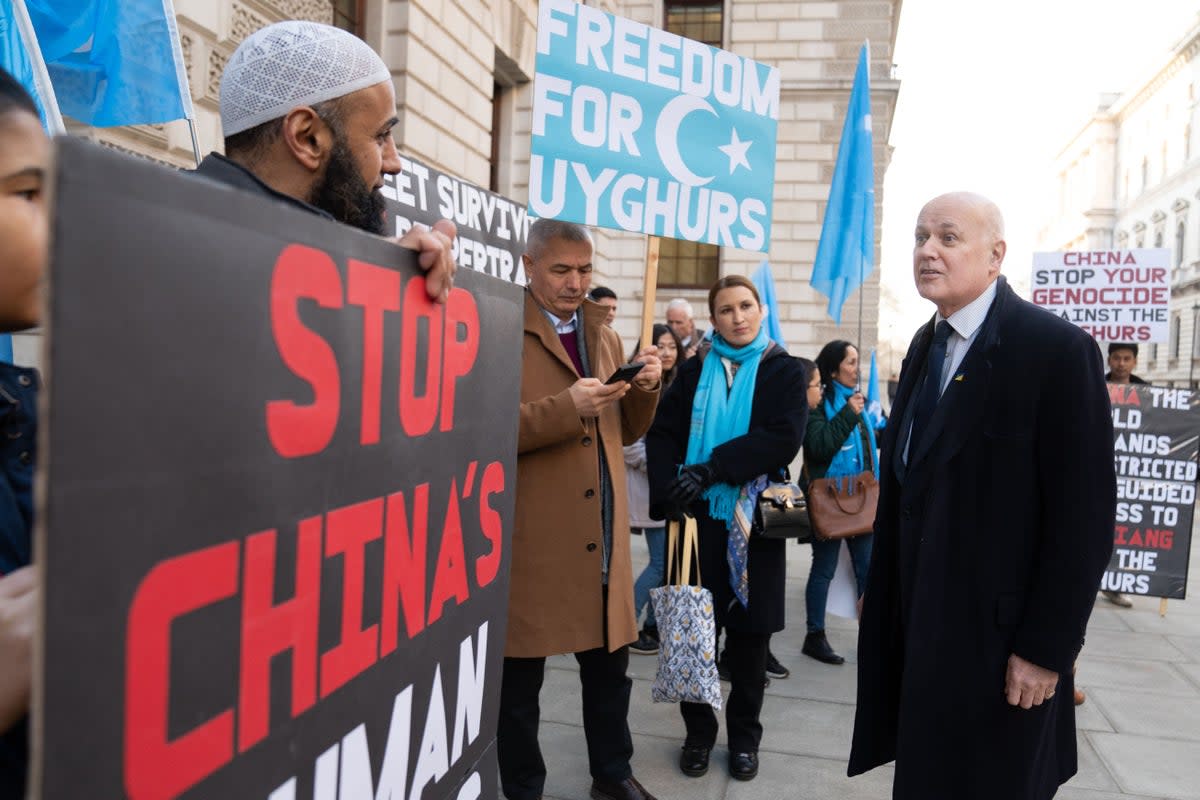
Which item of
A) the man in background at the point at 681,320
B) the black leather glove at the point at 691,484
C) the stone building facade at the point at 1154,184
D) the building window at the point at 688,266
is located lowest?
the black leather glove at the point at 691,484

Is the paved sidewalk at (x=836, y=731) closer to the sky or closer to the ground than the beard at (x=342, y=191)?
closer to the ground

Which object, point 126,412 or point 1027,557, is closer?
point 126,412

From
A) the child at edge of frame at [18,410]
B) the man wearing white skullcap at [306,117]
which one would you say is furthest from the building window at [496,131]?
the child at edge of frame at [18,410]

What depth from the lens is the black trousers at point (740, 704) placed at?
11.5 feet

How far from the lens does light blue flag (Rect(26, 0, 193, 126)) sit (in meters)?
3.04

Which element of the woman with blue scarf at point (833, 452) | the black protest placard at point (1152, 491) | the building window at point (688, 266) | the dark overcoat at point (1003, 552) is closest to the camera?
the dark overcoat at point (1003, 552)

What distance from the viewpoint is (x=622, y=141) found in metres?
3.20

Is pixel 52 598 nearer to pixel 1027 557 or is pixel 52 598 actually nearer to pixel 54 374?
pixel 54 374

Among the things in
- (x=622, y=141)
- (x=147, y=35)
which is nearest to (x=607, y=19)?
(x=622, y=141)

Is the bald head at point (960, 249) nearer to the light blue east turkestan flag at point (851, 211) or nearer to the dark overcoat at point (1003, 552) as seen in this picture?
the dark overcoat at point (1003, 552)

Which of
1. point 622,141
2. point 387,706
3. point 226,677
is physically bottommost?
point 387,706

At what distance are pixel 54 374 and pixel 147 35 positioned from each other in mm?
2986

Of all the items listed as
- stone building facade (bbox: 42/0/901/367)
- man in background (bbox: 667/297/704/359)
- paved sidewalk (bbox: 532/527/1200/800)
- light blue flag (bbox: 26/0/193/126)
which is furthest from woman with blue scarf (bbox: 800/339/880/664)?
stone building facade (bbox: 42/0/901/367)

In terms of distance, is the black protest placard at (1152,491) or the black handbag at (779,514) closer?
the black handbag at (779,514)
